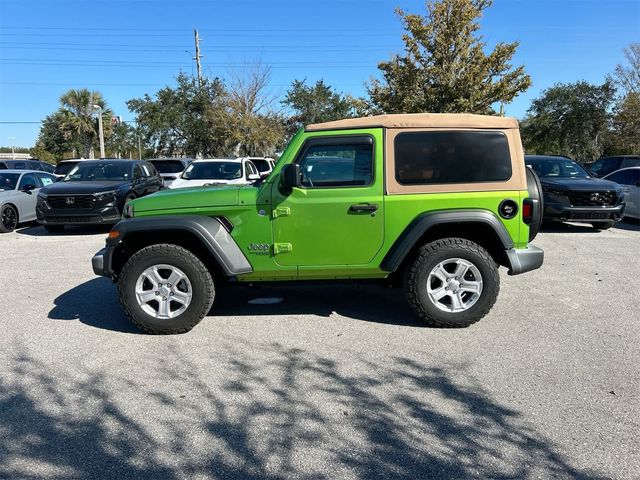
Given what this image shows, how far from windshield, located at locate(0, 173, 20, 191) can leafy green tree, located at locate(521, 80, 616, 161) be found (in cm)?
3356

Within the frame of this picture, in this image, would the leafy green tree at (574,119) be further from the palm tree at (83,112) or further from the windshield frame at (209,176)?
the palm tree at (83,112)

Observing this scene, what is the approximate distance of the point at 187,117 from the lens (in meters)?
33.8

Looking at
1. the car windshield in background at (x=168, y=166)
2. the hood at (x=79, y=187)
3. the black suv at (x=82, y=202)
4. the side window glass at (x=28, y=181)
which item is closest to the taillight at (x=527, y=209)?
the black suv at (x=82, y=202)

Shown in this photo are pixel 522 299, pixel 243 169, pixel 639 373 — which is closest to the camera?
pixel 639 373

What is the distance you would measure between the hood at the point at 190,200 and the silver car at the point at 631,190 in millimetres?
11097

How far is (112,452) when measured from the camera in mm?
2760

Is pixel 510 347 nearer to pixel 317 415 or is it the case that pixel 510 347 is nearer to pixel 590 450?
pixel 590 450

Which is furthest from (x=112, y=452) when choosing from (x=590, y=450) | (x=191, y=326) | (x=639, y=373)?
(x=639, y=373)

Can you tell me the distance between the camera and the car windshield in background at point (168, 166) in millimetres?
17688

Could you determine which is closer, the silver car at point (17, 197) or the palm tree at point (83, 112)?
the silver car at point (17, 197)

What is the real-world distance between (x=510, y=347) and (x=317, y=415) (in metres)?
1.99

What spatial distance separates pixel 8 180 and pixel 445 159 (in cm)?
1173

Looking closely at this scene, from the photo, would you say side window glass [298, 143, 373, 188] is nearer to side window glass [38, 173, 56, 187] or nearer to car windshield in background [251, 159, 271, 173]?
side window glass [38, 173, 56, 187]

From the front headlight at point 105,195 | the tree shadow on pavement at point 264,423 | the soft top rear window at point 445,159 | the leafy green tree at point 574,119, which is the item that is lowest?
the tree shadow on pavement at point 264,423
